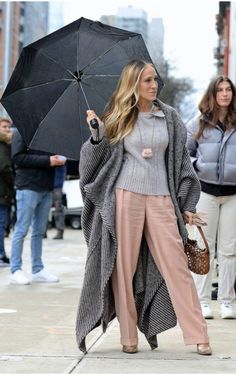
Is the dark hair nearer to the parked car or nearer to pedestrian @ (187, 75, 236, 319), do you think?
pedestrian @ (187, 75, 236, 319)

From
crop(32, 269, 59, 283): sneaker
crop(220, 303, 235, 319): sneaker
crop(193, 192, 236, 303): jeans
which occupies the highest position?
crop(193, 192, 236, 303): jeans

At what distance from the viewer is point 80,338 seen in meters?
5.12

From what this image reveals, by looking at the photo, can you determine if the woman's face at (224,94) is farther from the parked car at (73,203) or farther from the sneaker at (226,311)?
the parked car at (73,203)

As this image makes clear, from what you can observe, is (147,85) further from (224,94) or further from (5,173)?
(5,173)

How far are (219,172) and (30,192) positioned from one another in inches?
107

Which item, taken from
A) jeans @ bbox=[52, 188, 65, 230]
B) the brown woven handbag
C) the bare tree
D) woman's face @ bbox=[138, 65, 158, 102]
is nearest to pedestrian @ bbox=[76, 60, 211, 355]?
woman's face @ bbox=[138, 65, 158, 102]

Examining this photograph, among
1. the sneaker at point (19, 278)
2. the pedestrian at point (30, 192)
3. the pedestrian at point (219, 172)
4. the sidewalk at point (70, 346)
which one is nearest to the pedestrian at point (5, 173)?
the pedestrian at point (30, 192)

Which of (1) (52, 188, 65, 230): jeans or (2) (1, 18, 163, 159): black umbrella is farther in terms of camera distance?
(1) (52, 188, 65, 230): jeans

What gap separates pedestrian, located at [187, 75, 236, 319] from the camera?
256 inches

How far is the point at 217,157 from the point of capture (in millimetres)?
6512

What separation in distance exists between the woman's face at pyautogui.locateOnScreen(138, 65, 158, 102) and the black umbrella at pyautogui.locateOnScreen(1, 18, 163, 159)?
0.63 meters

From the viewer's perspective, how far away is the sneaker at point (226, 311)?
6.60 metres

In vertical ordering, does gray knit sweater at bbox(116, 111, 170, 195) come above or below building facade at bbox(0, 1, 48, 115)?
below

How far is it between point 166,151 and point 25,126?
1511 mm
